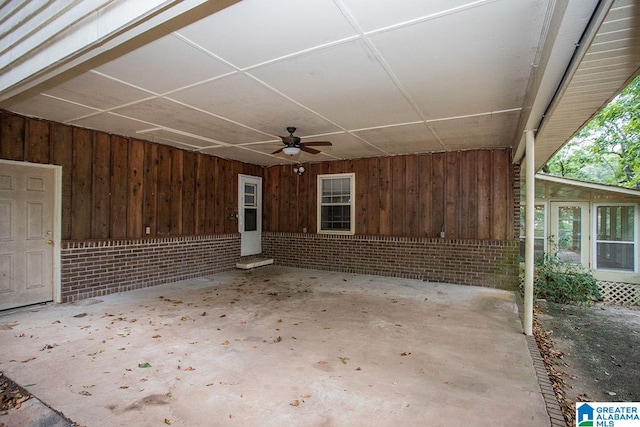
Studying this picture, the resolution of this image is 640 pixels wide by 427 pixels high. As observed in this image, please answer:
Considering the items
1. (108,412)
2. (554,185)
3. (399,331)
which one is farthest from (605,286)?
(108,412)

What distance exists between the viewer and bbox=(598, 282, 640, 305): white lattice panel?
711 cm

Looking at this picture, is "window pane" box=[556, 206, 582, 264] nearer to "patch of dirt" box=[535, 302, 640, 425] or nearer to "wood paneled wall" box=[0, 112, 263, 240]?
"patch of dirt" box=[535, 302, 640, 425]

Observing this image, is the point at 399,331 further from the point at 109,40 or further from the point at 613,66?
the point at 109,40

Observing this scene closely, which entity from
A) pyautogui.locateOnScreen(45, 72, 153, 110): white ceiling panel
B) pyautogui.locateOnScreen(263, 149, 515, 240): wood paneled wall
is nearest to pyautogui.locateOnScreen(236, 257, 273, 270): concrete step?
pyautogui.locateOnScreen(263, 149, 515, 240): wood paneled wall

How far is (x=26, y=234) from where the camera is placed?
4633 mm

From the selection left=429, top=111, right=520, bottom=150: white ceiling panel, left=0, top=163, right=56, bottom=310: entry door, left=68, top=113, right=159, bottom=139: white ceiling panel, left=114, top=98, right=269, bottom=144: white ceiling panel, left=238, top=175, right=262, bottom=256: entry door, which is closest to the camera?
left=114, top=98, right=269, bottom=144: white ceiling panel

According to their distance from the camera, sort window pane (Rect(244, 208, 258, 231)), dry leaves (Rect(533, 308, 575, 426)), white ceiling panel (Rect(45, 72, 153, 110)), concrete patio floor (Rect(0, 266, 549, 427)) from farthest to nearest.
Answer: window pane (Rect(244, 208, 258, 231)) < white ceiling panel (Rect(45, 72, 153, 110)) < dry leaves (Rect(533, 308, 575, 426)) < concrete patio floor (Rect(0, 266, 549, 427))

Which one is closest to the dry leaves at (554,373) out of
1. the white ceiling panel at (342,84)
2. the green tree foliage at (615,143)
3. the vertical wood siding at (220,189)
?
the vertical wood siding at (220,189)

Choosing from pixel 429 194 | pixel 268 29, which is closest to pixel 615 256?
pixel 429 194

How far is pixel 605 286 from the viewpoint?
7324 mm

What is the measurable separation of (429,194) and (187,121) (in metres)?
5.02

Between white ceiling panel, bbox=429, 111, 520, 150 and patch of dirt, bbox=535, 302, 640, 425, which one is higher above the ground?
white ceiling panel, bbox=429, 111, 520, 150

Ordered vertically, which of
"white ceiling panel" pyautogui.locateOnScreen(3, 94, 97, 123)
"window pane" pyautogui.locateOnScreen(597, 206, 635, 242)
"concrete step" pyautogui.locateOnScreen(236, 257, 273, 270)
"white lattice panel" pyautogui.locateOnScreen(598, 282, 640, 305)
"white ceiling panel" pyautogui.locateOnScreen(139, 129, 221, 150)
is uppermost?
"white ceiling panel" pyautogui.locateOnScreen(139, 129, 221, 150)

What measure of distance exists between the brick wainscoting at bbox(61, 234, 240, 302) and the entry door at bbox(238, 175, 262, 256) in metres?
0.72
